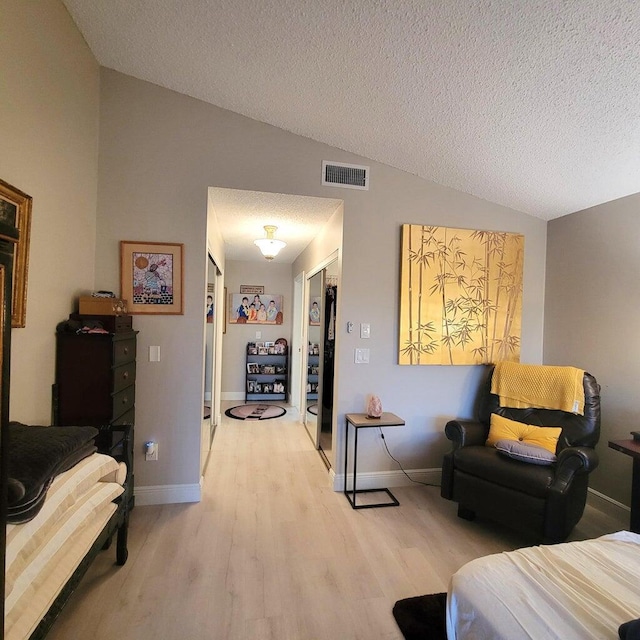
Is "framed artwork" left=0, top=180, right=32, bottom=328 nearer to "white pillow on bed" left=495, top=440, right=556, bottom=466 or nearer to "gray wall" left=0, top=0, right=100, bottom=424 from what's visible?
"gray wall" left=0, top=0, right=100, bottom=424

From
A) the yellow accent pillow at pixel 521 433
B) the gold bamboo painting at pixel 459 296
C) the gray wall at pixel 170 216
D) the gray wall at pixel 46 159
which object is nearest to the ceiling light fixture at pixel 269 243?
Result: the gray wall at pixel 170 216

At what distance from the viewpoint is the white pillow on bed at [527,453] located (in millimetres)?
2143

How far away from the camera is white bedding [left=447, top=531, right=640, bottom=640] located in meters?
0.94

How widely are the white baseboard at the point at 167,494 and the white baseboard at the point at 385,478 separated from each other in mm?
1087

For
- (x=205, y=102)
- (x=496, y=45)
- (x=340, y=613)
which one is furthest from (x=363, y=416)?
(x=205, y=102)

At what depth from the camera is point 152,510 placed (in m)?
2.41

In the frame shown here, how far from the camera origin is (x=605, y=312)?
2.57 metres

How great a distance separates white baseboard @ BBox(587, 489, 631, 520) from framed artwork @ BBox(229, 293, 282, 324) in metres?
4.55

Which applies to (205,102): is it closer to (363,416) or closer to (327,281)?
(327,281)

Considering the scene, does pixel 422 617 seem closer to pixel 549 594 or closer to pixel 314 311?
pixel 549 594

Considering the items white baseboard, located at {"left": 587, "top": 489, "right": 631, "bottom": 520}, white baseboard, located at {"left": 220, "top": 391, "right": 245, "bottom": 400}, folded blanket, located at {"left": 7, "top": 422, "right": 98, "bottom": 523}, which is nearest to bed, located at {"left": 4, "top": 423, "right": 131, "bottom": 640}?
folded blanket, located at {"left": 7, "top": 422, "right": 98, "bottom": 523}

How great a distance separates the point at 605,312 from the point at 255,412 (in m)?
4.19

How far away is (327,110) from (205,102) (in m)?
0.95

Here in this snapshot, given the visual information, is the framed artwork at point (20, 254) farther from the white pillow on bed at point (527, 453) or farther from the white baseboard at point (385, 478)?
the white pillow on bed at point (527, 453)
